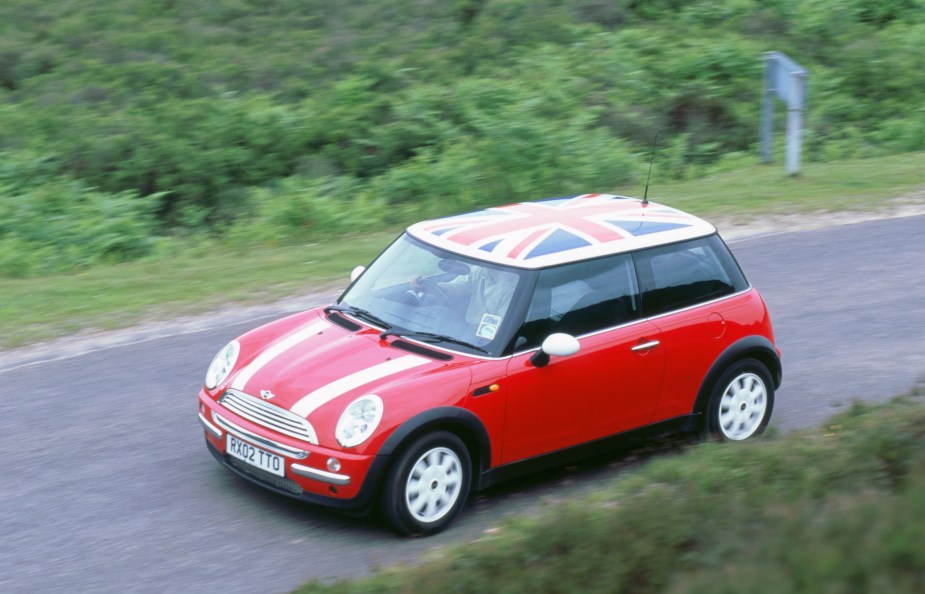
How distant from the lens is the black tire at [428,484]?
643 cm

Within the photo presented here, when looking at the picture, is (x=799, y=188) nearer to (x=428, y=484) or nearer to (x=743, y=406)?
(x=743, y=406)

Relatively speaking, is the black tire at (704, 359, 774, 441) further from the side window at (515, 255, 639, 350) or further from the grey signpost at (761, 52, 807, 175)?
the grey signpost at (761, 52, 807, 175)

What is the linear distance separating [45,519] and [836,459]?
4447mm

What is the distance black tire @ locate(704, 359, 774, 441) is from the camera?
25.6ft

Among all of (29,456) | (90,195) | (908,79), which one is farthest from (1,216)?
(908,79)

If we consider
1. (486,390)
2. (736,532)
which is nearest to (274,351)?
(486,390)

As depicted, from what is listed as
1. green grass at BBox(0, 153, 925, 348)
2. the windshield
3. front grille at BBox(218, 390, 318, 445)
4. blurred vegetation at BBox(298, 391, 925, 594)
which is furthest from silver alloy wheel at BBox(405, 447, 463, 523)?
green grass at BBox(0, 153, 925, 348)

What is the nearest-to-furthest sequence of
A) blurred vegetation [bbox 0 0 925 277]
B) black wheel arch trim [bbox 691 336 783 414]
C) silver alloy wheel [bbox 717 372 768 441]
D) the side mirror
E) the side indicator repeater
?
1. the side indicator repeater
2. the side mirror
3. black wheel arch trim [bbox 691 336 783 414]
4. silver alloy wheel [bbox 717 372 768 441]
5. blurred vegetation [bbox 0 0 925 277]

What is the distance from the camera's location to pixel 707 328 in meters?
7.67

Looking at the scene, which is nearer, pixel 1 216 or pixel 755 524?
pixel 755 524

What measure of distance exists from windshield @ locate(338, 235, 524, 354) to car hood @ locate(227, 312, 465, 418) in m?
0.25

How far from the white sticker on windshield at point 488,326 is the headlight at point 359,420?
88cm

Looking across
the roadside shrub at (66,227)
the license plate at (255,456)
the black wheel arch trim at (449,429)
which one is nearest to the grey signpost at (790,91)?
the roadside shrub at (66,227)

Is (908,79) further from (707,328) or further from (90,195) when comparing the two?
(707,328)
